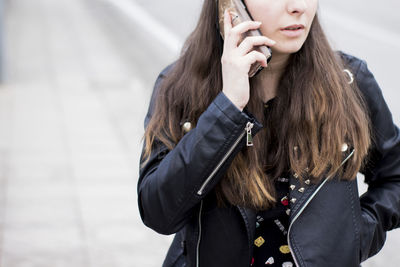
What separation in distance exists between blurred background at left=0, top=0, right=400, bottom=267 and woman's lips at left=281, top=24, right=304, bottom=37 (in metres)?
0.45

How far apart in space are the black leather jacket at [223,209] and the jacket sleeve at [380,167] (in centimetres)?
7

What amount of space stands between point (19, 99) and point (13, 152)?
1.74 meters

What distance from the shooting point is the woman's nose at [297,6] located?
5.50 ft

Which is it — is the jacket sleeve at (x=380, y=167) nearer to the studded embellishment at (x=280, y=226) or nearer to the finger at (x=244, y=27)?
the studded embellishment at (x=280, y=226)

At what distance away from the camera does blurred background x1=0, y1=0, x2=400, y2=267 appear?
4.12m

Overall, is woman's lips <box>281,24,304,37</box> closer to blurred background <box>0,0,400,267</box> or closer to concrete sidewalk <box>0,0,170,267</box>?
blurred background <box>0,0,400,267</box>

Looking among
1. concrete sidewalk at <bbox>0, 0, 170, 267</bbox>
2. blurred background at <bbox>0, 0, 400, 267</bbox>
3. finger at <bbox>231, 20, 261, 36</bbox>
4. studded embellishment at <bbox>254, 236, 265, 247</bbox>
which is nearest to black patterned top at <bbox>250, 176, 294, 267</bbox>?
studded embellishment at <bbox>254, 236, 265, 247</bbox>

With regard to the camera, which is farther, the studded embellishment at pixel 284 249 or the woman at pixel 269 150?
the studded embellishment at pixel 284 249

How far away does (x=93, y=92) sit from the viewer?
7453 millimetres

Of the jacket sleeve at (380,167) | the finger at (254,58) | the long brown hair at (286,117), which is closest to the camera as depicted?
the finger at (254,58)

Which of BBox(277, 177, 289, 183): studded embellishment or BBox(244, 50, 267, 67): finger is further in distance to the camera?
BBox(277, 177, 289, 183): studded embellishment

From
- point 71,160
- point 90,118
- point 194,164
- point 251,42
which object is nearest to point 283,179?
point 194,164

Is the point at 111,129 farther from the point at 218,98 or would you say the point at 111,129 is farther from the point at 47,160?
the point at 218,98

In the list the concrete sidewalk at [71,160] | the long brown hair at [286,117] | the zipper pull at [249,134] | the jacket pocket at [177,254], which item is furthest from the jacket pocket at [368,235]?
the concrete sidewalk at [71,160]
